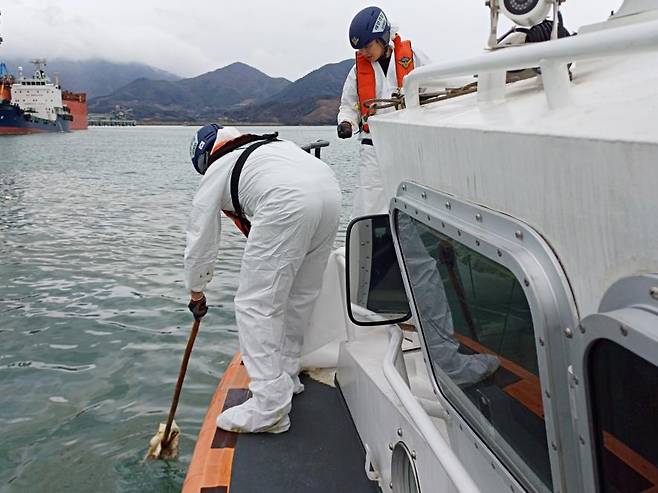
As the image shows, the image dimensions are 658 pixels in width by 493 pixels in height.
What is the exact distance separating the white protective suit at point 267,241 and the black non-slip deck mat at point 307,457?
0.12m

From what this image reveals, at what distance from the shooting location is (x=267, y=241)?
3.15 metres

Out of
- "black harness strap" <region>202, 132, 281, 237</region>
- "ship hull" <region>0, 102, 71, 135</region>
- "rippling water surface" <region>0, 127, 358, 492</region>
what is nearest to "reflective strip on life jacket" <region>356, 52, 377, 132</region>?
"black harness strap" <region>202, 132, 281, 237</region>

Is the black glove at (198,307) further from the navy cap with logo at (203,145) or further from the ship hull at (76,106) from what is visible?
the ship hull at (76,106)

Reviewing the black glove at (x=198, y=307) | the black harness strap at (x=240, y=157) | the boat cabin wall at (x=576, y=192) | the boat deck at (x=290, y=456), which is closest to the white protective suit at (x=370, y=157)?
the black harness strap at (x=240, y=157)

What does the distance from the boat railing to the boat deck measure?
184 centimetres

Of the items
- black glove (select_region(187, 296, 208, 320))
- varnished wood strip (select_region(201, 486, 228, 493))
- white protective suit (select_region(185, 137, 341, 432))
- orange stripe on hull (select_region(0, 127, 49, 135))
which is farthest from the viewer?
orange stripe on hull (select_region(0, 127, 49, 135))

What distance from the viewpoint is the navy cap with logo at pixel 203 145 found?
3.50 metres

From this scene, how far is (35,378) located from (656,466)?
531cm

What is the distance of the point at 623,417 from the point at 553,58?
0.62 meters

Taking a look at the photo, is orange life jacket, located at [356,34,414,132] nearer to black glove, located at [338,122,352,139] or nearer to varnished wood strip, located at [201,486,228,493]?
black glove, located at [338,122,352,139]

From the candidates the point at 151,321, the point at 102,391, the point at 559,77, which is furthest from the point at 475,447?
the point at 151,321

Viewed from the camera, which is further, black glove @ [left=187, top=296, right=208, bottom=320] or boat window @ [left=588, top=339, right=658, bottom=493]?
black glove @ [left=187, top=296, right=208, bottom=320]

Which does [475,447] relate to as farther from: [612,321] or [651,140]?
[651,140]

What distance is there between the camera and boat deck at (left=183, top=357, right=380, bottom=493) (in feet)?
9.13
